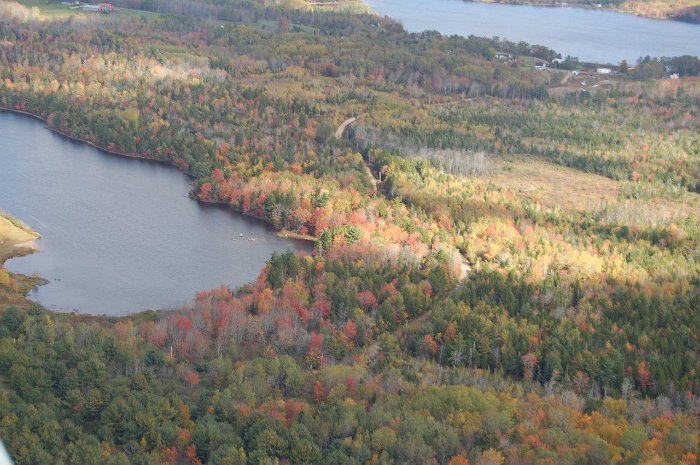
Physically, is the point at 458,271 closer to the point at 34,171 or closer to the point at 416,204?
the point at 416,204

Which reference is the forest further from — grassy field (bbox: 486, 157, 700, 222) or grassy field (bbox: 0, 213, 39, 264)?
grassy field (bbox: 0, 213, 39, 264)

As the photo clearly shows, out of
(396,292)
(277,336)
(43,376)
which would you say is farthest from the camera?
(396,292)

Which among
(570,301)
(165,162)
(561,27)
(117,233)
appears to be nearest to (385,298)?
(570,301)

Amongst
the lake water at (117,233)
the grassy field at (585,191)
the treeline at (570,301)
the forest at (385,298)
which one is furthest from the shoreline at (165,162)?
the grassy field at (585,191)

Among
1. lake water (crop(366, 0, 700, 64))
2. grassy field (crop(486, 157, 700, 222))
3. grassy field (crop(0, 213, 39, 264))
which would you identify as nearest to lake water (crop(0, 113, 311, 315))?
grassy field (crop(0, 213, 39, 264))

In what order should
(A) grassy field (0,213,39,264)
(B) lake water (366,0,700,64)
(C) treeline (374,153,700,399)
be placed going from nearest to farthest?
1. (C) treeline (374,153,700,399)
2. (A) grassy field (0,213,39,264)
3. (B) lake water (366,0,700,64)

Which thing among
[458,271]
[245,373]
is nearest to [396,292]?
[458,271]
